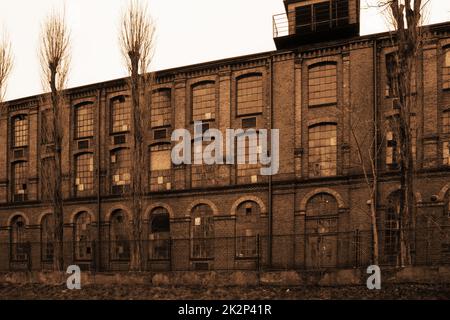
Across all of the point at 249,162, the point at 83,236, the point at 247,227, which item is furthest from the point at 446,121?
the point at 83,236

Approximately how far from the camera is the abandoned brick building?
21125mm

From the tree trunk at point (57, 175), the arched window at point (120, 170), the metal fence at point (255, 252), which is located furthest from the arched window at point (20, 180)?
the tree trunk at point (57, 175)

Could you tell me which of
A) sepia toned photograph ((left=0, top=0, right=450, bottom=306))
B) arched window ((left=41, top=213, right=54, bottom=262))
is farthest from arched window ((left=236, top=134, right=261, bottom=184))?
arched window ((left=41, top=213, right=54, bottom=262))

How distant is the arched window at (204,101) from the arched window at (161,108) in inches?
54.8

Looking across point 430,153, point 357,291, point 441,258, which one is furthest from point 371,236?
point 357,291

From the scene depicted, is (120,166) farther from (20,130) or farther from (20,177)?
(20,130)

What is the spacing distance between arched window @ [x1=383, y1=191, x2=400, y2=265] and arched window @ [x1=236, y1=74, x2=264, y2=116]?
722 centimetres

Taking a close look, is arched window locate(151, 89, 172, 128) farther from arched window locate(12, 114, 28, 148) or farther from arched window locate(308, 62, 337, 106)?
arched window locate(12, 114, 28, 148)

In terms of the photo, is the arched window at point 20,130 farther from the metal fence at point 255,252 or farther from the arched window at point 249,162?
the arched window at point 249,162

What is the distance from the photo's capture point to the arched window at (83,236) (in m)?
26.6

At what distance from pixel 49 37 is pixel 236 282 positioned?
14747 millimetres

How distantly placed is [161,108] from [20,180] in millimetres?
9920

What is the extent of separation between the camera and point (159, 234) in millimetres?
25234
